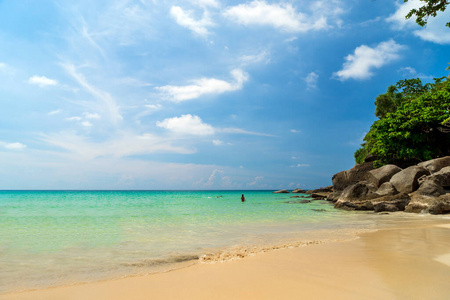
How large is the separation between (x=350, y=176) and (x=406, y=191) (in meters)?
7.74

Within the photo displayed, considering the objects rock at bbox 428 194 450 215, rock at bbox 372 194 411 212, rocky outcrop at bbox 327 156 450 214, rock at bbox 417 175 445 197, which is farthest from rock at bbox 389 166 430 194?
rock at bbox 428 194 450 215

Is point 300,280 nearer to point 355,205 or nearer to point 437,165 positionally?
point 355,205

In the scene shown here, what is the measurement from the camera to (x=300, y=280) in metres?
3.90

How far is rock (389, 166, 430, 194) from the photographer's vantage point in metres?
17.7

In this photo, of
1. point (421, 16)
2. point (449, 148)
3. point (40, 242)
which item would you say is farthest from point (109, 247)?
point (449, 148)

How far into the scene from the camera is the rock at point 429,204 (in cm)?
1273

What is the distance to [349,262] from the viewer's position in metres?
4.82

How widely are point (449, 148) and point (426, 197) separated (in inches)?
621

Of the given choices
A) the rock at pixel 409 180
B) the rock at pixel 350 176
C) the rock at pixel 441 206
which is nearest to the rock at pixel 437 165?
the rock at pixel 409 180

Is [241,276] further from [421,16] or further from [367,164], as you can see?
[367,164]

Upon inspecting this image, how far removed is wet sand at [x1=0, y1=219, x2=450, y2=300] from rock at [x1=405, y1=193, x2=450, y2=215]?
29.8 feet

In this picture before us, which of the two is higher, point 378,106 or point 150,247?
point 378,106

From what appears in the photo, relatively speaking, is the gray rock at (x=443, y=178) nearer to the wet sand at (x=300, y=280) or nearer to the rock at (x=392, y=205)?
the rock at (x=392, y=205)

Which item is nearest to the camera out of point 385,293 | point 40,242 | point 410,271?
point 385,293
